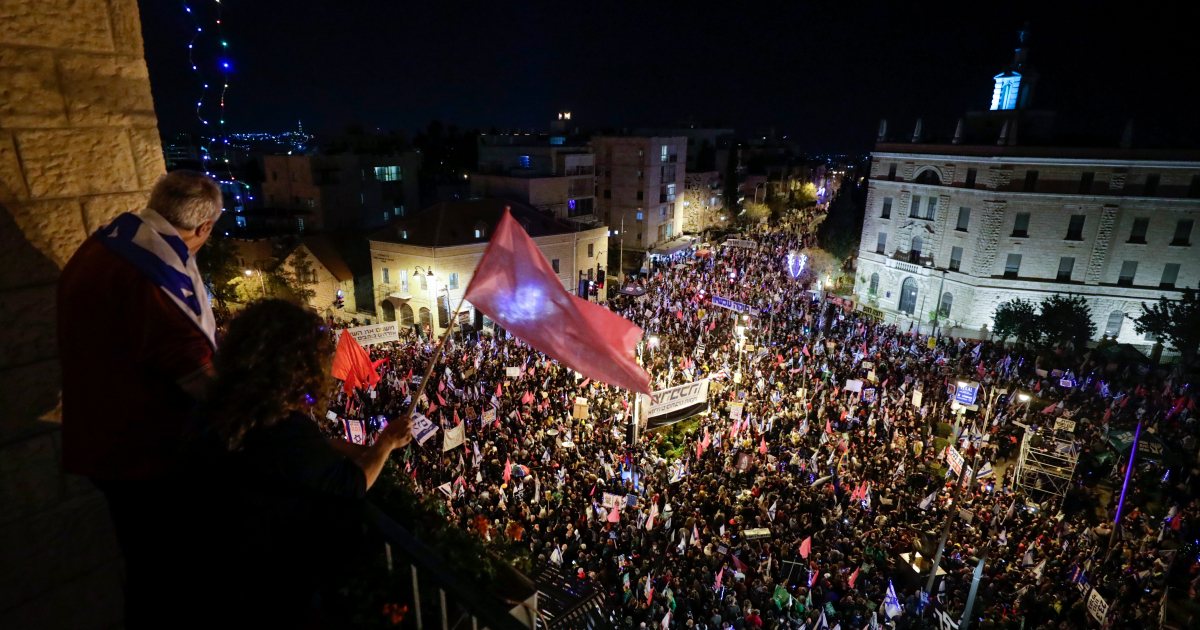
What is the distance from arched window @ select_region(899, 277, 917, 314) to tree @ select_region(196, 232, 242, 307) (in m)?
39.3

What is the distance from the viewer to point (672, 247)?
52781mm

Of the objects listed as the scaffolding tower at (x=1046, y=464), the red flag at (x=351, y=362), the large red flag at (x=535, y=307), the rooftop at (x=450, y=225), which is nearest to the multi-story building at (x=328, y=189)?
the rooftop at (x=450, y=225)

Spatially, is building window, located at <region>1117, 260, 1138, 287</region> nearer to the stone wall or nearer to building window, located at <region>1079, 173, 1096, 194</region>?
building window, located at <region>1079, 173, 1096, 194</region>

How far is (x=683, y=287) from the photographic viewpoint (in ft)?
110

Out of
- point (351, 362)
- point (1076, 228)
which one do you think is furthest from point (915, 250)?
point (351, 362)

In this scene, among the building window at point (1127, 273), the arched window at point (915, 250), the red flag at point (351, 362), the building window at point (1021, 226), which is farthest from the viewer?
the arched window at point (915, 250)

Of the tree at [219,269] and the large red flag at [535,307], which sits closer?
the large red flag at [535,307]

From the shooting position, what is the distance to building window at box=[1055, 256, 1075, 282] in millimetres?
31578

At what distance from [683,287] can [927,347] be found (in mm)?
13295

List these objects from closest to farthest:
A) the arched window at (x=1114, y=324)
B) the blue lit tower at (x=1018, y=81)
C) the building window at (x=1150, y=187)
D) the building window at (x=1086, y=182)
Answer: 1. the building window at (x=1150, y=187)
2. the building window at (x=1086, y=182)
3. the arched window at (x=1114, y=324)
4. the blue lit tower at (x=1018, y=81)

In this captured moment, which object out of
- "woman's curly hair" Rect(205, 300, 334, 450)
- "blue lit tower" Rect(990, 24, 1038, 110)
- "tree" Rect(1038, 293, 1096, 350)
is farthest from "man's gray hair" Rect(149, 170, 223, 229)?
"blue lit tower" Rect(990, 24, 1038, 110)

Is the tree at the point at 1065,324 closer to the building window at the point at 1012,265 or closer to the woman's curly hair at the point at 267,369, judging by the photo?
the building window at the point at 1012,265

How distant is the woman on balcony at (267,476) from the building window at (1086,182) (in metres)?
39.8

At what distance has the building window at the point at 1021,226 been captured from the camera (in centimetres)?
3177
